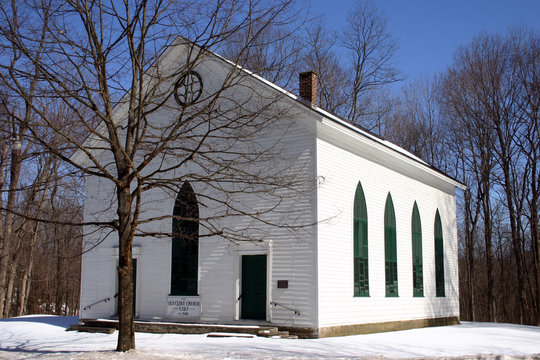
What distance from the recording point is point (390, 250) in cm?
2141

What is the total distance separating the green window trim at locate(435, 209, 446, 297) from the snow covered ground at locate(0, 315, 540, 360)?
529cm

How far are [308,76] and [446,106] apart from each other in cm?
1788

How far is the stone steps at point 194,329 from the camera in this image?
644 inches

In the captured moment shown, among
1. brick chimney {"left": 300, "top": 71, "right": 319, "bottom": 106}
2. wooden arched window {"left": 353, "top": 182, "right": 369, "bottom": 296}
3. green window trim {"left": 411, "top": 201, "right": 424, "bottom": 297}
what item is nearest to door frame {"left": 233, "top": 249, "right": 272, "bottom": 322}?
wooden arched window {"left": 353, "top": 182, "right": 369, "bottom": 296}

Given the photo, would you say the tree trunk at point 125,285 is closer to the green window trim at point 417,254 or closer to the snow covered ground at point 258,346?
the snow covered ground at point 258,346

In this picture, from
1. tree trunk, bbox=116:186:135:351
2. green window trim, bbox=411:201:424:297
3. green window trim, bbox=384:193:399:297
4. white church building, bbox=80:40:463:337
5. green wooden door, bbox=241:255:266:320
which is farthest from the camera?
green window trim, bbox=411:201:424:297

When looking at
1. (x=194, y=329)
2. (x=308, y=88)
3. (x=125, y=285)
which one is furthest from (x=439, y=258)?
(x=125, y=285)

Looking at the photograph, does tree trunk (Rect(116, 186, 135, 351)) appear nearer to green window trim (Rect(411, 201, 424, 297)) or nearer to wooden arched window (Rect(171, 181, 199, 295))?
wooden arched window (Rect(171, 181, 199, 295))

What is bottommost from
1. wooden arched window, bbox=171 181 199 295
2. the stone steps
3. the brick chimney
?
the stone steps

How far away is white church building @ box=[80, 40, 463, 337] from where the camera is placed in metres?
17.2

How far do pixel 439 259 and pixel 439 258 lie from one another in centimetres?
4

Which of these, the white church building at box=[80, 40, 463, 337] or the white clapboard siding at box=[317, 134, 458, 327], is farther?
the white clapboard siding at box=[317, 134, 458, 327]

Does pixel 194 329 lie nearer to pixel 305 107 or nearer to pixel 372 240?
pixel 372 240

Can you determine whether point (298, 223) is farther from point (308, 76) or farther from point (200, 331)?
point (308, 76)
